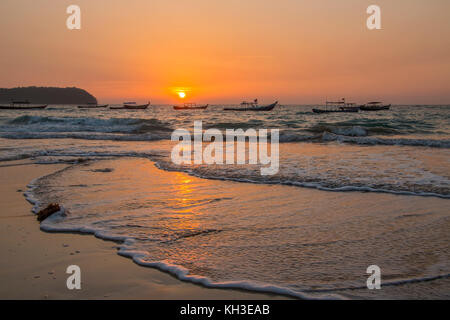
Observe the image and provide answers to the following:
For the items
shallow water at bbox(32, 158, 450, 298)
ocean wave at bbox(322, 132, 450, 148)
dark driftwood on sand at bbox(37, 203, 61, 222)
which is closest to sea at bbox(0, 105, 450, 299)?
shallow water at bbox(32, 158, 450, 298)

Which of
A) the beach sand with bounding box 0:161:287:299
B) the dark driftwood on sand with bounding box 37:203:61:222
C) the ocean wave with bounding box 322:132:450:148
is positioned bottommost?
the beach sand with bounding box 0:161:287:299

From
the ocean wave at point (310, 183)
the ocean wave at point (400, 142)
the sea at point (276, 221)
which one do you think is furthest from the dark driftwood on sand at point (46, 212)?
the ocean wave at point (400, 142)

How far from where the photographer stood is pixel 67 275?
382 centimetres

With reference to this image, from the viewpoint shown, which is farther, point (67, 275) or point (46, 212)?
point (46, 212)

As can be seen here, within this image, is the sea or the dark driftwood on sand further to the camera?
the dark driftwood on sand

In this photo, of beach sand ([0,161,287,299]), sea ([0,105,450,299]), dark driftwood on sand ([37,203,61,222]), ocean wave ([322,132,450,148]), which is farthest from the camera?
ocean wave ([322,132,450,148])

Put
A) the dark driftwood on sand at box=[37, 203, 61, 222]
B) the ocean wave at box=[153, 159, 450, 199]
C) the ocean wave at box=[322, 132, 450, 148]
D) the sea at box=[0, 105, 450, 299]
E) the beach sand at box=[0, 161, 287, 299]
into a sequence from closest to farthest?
the beach sand at box=[0, 161, 287, 299]
the sea at box=[0, 105, 450, 299]
the dark driftwood on sand at box=[37, 203, 61, 222]
the ocean wave at box=[153, 159, 450, 199]
the ocean wave at box=[322, 132, 450, 148]

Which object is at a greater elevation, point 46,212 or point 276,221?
point 46,212

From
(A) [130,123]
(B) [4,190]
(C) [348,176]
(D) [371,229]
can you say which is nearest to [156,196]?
(B) [4,190]

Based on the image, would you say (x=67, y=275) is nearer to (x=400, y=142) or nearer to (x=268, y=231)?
(x=268, y=231)

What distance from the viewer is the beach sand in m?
3.47

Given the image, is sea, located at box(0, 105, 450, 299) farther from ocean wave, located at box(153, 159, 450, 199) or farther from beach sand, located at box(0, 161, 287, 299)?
beach sand, located at box(0, 161, 287, 299)

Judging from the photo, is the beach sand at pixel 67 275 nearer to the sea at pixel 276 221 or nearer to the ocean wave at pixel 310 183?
the sea at pixel 276 221

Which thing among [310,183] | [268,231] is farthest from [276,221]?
[310,183]
